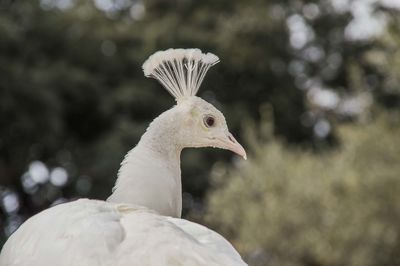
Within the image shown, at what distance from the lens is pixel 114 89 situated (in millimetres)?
15656

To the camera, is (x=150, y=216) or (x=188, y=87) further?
(x=188, y=87)

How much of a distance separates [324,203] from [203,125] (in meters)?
Result: 8.57

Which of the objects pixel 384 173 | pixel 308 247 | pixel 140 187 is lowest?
pixel 308 247

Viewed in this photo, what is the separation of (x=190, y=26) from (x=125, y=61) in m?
1.42

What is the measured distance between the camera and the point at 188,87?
3330mm

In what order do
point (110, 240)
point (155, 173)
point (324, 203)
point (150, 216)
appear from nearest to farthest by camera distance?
point (110, 240) < point (150, 216) < point (155, 173) < point (324, 203)

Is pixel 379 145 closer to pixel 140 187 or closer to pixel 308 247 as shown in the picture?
pixel 308 247

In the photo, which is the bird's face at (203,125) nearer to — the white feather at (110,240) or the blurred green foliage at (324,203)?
the white feather at (110,240)

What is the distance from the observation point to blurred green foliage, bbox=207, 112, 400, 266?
1131 cm

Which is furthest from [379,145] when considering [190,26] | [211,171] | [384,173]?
[190,26]

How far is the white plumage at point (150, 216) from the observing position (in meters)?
2.49

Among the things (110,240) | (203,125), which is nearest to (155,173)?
(203,125)

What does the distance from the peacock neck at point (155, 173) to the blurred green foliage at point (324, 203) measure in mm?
7722

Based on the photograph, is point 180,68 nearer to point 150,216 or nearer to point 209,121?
point 209,121
